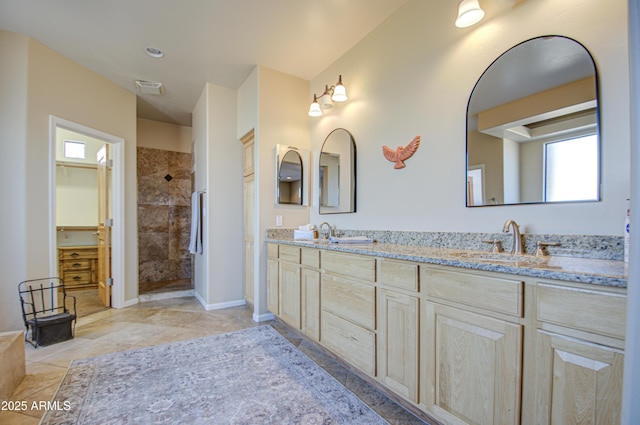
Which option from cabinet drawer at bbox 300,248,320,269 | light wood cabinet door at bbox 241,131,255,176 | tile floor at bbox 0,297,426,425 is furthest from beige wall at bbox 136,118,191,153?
cabinet drawer at bbox 300,248,320,269

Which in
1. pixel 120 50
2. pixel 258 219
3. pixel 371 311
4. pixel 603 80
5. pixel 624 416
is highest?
pixel 120 50

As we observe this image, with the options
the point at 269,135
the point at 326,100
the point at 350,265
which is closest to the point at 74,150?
the point at 269,135

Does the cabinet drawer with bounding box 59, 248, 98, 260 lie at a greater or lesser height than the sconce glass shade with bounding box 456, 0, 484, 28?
lesser

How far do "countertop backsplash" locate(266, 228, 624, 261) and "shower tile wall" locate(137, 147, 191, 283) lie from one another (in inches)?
153

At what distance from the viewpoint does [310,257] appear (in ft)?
7.67

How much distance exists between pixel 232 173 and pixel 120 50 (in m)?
1.65

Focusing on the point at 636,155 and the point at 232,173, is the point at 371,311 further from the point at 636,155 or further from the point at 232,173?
the point at 232,173

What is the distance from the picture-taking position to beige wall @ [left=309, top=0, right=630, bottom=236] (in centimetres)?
129

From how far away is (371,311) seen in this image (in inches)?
68.3

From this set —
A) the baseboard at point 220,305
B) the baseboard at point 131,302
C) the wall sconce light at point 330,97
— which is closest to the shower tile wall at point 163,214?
the baseboard at point 131,302

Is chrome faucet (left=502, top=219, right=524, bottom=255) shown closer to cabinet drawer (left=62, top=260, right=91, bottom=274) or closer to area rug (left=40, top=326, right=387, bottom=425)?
area rug (left=40, top=326, right=387, bottom=425)

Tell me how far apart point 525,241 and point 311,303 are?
1.52 metres

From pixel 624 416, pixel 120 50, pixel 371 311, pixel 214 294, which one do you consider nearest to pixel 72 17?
pixel 120 50

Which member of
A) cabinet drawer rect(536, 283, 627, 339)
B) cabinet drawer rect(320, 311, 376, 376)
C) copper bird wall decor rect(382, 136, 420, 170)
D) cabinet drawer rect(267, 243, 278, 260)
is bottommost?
cabinet drawer rect(320, 311, 376, 376)
